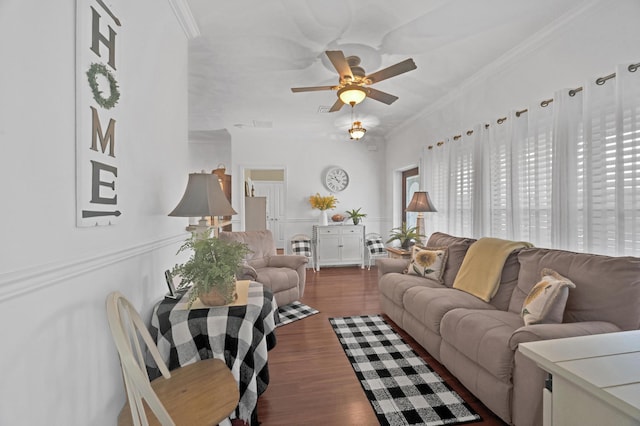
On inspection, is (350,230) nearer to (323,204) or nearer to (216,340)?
(323,204)

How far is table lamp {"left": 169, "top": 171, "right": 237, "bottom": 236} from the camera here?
173cm

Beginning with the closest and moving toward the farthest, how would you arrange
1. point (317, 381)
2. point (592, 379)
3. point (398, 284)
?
point (592, 379) < point (317, 381) < point (398, 284)

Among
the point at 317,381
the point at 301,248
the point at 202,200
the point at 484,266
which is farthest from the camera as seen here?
the point at 301,248

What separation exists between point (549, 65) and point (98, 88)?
324cm

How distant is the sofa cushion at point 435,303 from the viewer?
2.32 meters

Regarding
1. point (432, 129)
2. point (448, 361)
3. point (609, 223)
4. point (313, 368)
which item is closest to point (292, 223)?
point (432, 129)

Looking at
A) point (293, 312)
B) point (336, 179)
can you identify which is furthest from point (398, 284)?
point (336, 179)

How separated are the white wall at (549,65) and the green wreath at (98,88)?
3037 millimetres

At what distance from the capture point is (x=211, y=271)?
1578mm

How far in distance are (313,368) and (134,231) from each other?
165 cm

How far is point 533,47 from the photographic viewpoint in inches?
104

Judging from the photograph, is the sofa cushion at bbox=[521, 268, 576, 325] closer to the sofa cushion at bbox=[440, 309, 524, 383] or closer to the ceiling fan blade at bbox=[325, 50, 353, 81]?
the sofa cushion at bbox=[440, 309, 524, 383]

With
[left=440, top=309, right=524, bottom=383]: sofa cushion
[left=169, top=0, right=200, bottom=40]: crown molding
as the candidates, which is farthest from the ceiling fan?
[left=440, top=309, right=524, bottom=383]: sofa cushion

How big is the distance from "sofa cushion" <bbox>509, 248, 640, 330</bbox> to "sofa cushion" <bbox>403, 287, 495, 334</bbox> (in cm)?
61
